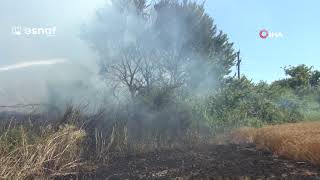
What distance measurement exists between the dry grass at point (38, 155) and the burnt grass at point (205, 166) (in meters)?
0.55

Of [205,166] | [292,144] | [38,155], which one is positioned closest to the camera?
[38,155]

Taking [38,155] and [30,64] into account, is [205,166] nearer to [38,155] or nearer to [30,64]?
[38,155]

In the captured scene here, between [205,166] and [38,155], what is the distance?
296cm

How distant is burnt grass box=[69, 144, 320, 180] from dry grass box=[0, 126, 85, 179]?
551mm

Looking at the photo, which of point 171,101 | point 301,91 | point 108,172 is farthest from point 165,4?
point 301,91

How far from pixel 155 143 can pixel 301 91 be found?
65.6 feet

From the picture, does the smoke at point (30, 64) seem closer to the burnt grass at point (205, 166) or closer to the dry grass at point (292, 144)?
the burnt grass at point (205, 166)

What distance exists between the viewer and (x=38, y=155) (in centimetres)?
791

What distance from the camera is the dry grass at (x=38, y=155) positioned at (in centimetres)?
741

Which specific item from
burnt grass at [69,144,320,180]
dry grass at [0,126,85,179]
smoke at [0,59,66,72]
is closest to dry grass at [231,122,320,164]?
burnt grass at [69,144,320,180]

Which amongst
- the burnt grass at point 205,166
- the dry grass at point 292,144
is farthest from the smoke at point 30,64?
the dry grass at point 292,144

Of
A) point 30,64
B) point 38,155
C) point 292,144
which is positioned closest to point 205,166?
point 292,144

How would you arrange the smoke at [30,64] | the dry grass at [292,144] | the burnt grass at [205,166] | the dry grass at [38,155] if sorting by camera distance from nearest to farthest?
1. the dry grass at [38,155]
2. the burnt grass at [205,166]
3. the dry grass at [292,144]
4. the smoke at [30,64]

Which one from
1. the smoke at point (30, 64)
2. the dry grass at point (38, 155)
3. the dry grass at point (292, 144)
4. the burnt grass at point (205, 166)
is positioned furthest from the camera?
the smoke at point (30, 64)
